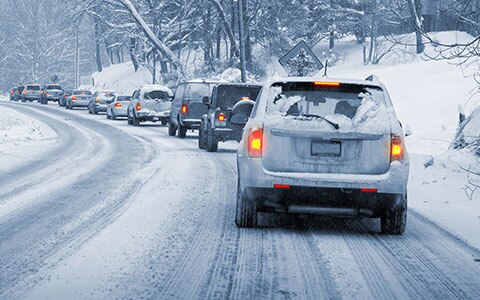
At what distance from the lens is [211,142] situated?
2017cm

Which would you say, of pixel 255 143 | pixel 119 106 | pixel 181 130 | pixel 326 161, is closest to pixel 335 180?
pixel 326 161

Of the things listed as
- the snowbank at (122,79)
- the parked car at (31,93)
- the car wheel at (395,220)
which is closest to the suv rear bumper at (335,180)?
the car wheel at (395,220)

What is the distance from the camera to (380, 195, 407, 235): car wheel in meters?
8.28

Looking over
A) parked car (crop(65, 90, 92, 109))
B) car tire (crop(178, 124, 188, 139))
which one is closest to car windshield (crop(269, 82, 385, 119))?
Result: car tire (crop(178, 124, 188, 139))

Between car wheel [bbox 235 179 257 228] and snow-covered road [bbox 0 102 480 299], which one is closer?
snow-covered road [bbox 0 102 480 299]

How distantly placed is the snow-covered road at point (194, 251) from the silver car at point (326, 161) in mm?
398

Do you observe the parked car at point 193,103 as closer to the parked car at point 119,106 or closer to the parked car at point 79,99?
the parked car at point 119,106

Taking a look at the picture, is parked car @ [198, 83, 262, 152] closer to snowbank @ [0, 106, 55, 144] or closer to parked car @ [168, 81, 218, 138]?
parked car @ [168, 81, 218, 138]

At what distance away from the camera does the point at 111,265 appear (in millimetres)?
6484

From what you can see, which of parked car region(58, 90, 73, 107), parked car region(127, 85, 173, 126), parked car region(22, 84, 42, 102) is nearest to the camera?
parked car region(127, 85, 173, 126)

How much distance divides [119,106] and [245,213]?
33330mm

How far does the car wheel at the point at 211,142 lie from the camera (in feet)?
65.8

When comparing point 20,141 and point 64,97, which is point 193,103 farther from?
point 64,97

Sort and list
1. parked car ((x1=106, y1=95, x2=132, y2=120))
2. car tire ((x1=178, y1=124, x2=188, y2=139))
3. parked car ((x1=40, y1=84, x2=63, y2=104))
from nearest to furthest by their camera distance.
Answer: car tire ((x1=178, y1=124, x2=188, y2=139)) < parked car ((x1=106, y1=95, x2=132, y2=120)) < parked car ((x1=40, y1=84, x2=63, y2=104))
